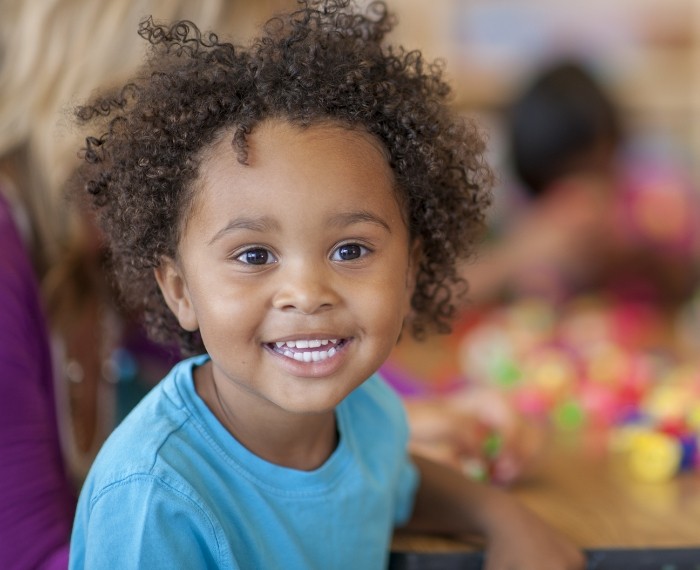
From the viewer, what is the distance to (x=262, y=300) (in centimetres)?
75

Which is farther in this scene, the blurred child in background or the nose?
the blurred child in background

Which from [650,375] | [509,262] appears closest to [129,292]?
[650,375]

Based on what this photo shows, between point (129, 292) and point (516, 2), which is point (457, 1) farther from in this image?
point (129, 292)

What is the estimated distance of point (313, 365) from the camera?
0.76 meters

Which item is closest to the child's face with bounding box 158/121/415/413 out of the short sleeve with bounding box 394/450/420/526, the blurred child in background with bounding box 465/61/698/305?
the short sleeve with bounding box 394/450/420/526

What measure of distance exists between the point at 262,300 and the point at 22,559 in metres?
0.36

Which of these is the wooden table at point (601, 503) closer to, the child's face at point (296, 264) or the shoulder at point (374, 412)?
the shoulder at point (374, 412)

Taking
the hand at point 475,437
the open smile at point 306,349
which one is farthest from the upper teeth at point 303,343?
the hand at point 475,437

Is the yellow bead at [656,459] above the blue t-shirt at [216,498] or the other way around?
above

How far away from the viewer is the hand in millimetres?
1130

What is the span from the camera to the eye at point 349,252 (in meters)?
0.77

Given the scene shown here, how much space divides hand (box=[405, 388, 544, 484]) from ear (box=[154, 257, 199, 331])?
1.29ft

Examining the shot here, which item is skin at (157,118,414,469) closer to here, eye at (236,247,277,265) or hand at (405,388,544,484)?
eye at (236,247,277,265)

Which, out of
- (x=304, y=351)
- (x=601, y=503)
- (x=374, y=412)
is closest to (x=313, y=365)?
(x=304, y=351)
